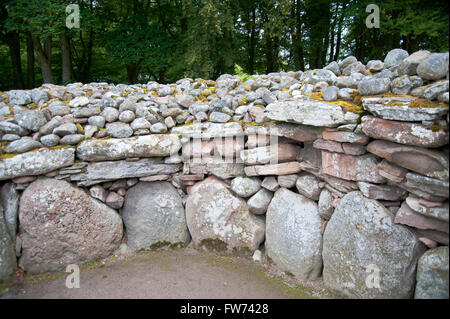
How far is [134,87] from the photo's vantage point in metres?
5.88

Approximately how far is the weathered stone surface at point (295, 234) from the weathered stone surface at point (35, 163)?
3.33 m

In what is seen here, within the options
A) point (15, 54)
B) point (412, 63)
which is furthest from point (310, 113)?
point (15, 54)

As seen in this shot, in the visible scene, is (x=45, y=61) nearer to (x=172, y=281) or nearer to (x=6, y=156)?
(x=6, y=156)

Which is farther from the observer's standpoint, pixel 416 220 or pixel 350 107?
pixel 350 107

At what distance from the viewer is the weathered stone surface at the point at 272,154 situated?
4.27 meters

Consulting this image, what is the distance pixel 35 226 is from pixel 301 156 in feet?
13.9

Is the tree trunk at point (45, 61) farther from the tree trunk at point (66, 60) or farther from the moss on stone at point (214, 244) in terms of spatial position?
the moss on stone at point (214, 244)

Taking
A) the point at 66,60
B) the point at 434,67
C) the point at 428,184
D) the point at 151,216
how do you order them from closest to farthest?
the point at 428,184 → the point at 434,67 → the point at 151,216 → the point at 66,60

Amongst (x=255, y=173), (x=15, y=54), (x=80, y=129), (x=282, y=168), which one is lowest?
(x=255, y=173)

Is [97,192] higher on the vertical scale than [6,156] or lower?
lower

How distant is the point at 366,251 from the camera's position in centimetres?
340

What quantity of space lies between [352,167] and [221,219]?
2181mm

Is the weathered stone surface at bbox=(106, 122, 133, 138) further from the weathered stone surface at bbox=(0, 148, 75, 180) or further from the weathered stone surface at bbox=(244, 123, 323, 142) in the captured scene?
the weathered stone surface at bbox=(244, 123, 323, 142)

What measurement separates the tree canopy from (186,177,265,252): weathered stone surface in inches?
151
